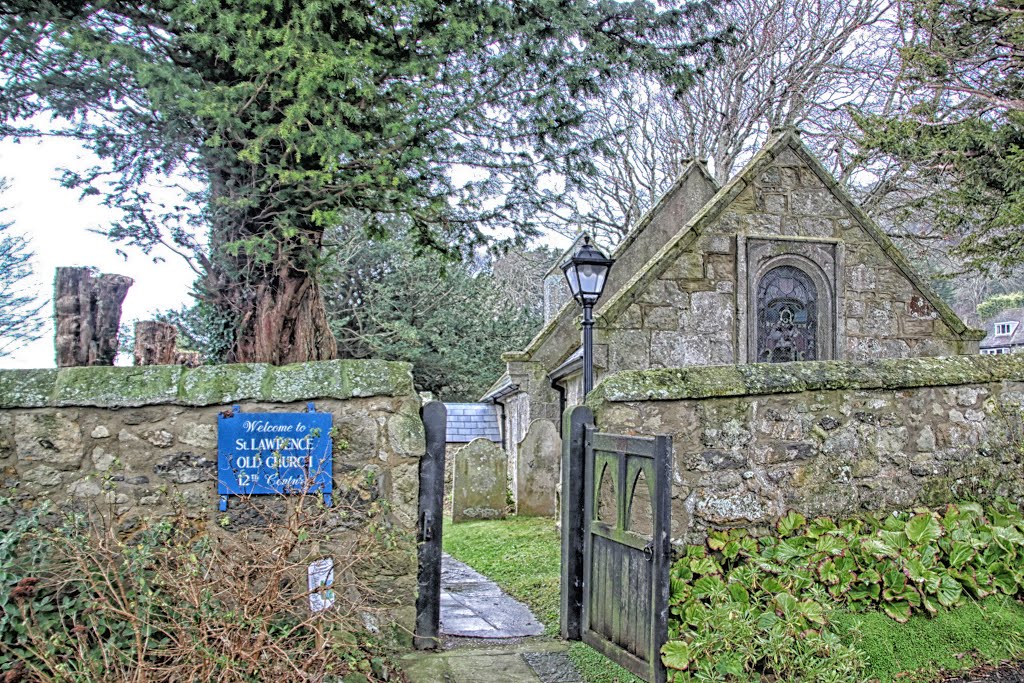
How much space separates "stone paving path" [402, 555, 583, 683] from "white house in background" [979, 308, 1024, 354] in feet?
128

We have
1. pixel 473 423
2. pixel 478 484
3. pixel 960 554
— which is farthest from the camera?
pixel 473 423

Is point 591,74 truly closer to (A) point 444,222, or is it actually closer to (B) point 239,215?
(A) point 444,222

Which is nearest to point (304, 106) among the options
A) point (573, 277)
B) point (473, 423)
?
point (573, 277)

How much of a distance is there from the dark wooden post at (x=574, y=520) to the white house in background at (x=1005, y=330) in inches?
1548

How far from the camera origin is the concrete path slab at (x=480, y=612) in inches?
238

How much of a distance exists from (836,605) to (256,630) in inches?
142

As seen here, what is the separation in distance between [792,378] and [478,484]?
7.77 m

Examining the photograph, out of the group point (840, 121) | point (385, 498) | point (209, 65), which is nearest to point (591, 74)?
point (209, 65)

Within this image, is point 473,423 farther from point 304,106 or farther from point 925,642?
point 925,642

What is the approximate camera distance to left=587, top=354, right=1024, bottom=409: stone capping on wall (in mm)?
5695

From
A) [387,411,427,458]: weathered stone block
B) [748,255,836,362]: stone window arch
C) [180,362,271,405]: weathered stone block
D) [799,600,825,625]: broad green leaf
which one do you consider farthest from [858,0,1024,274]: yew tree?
[180,362,271,405]: weathered stone block

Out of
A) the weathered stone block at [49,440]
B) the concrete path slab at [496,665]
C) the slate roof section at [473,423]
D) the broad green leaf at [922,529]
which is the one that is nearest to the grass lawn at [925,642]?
the concrete path slab at [496,665]

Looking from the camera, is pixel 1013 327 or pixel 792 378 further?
pixel 1013 327

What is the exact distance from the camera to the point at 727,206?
10.9m
